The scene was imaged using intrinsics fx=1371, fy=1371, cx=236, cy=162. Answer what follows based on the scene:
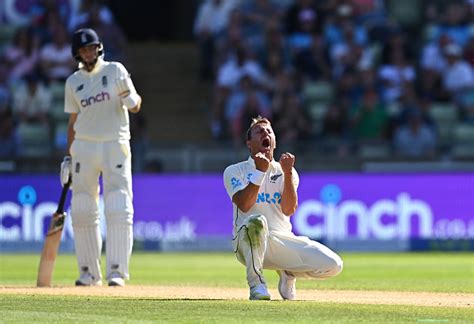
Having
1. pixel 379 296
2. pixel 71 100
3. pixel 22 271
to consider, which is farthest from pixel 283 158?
pixel 22 271

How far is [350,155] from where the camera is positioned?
69.2 ft

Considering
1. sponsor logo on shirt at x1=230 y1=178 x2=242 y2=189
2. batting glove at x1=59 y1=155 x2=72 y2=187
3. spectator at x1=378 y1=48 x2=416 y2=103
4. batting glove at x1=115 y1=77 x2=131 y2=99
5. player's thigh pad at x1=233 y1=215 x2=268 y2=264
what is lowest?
player's thigh pad at x1=233 y1=215 x2=268 y2=264

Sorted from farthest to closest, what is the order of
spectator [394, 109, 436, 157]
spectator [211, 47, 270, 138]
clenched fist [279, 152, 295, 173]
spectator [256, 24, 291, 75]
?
spectator [256, 24, 291, 75], spectator [211, 47, 270, 138], spectator [394, 109, 436, 157], clenched fist [279, 152, 295, 173]

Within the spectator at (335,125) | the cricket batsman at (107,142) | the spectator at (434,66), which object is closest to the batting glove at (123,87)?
the cricket batsman at (107,142)

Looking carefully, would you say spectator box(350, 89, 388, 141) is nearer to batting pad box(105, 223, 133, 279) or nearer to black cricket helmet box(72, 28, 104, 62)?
batting pad box(105, 223, 133, 279)

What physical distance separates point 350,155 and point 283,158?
35.2 feet

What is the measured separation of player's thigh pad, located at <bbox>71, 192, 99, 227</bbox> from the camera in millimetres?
13062

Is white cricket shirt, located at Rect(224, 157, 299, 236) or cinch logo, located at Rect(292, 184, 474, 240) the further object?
cinch logo, located at Rect(292, 184, 474, 240)

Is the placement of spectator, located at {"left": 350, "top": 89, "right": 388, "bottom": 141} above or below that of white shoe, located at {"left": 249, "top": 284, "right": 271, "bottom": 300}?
above

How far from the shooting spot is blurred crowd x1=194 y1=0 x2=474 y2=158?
22391 mm

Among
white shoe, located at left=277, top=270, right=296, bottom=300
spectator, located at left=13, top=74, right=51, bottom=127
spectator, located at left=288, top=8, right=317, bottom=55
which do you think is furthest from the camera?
spectator, located at left=288, top=8, right=317, bottom=55

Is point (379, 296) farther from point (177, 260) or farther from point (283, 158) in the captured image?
point (177, 260)

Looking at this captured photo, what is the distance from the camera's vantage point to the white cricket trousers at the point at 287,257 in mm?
10578

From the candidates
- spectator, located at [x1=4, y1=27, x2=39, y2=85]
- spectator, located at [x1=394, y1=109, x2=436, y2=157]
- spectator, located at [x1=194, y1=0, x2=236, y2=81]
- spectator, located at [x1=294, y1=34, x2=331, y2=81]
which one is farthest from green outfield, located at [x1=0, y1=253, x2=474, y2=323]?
spectator, located at [x1=194, y1=0, x2=236, y2=81]
